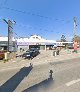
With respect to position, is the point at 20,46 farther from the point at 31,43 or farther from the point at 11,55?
the point at 11,55

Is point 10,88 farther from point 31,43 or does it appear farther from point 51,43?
point 51,43

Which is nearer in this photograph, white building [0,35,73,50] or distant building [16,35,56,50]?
white building [0,35,73,50]

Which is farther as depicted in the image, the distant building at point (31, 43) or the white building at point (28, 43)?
the distant building at point (31, 43)

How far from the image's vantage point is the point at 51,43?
80.6m

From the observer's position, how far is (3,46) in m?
66.1

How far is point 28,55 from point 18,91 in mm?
25323

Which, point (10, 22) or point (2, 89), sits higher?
point (10, 22)

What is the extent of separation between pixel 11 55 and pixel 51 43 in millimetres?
47473

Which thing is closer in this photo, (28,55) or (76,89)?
(76,89)

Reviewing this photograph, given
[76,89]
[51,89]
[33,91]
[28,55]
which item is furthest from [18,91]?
[28,55]

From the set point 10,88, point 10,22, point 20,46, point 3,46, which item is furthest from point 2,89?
point 20,46

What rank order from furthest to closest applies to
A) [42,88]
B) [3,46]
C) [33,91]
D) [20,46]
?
[20,46] → [3,46] → [42,88] → [33,91]

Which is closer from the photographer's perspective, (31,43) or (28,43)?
(28,43)

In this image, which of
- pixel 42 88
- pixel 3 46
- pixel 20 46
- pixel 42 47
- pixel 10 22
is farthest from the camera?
pixel 42 47
